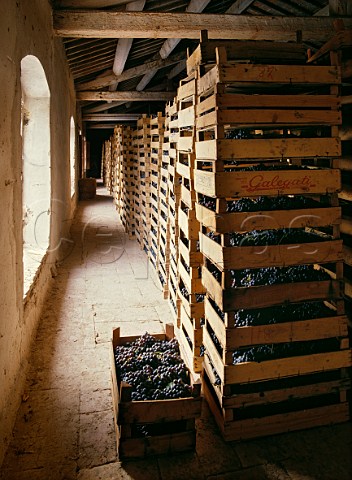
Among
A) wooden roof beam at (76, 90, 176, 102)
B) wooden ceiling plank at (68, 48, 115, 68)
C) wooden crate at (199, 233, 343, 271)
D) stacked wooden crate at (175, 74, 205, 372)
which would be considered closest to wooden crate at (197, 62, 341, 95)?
stacked wooden crate at (175, 74, 205, 372)

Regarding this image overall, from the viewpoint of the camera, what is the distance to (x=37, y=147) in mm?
5781

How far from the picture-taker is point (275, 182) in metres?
2.85

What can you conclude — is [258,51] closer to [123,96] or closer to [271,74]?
[271,74]

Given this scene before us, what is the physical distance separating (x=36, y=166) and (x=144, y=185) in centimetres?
287

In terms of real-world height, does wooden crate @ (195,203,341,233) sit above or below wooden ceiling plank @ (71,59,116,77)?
below

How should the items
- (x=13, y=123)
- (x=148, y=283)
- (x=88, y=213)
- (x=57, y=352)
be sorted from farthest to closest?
(x=88, y=213) < (x=148, y=283) < (x=57, y=352) < (x=13, y=123)

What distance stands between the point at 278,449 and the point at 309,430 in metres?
0.33

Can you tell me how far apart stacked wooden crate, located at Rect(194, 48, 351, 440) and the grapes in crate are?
0.30 metres

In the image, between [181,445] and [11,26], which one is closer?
[181,445]

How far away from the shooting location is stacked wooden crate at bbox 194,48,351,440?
2.80 m

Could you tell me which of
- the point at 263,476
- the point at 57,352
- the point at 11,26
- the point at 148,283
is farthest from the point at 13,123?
the point at 148,283

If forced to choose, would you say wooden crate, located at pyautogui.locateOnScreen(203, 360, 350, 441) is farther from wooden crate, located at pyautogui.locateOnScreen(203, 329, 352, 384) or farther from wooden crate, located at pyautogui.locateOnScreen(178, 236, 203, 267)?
wooden crate, located at pyautogui.locateOnScreen(178, 236, 203, 267)

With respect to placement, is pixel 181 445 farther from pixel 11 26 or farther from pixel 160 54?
pixel 160 54

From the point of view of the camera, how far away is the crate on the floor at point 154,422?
2742 mm
